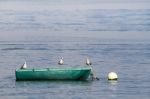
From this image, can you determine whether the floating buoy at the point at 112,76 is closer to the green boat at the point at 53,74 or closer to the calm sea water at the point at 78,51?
the calm sea water at the point at 78,51

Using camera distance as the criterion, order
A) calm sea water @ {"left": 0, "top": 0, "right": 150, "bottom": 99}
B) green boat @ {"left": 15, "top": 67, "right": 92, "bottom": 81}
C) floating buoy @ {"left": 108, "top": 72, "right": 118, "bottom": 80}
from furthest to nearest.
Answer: floating buoy @ {"left": 108, "top": 72, "right": 118, "bottom": 80}, green boat @ {"left": 15, "top": 67, "right": 92, "bottom": 81}, calm sea water @ {"left": 0, "top": 0, "right": 150, "bottom": 99}

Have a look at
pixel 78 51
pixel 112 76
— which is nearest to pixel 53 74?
pixel 112 76

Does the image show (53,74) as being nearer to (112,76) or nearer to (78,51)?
(112,76)

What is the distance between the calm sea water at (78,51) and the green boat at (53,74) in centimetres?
42

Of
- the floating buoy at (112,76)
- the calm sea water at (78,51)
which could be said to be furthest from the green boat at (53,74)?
the floating buoy at (112,76)

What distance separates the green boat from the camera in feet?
198

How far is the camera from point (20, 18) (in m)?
130

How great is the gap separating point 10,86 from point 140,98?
423 inches

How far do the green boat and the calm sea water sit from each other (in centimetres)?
42

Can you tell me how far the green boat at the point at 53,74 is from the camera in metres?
60.4

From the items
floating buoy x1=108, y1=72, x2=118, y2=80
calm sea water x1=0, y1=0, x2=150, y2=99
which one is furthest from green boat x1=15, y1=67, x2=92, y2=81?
floating buoy x1=108, y1=72, x2=118, y2=80

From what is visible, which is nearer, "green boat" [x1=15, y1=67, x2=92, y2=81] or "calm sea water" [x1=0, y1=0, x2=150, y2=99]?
"calm sea water" [x1=0, y1=0, x2=150, y2=99]

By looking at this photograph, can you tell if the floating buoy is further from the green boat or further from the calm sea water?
the green boat

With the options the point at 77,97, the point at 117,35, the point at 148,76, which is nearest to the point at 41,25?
the point at 117,35
